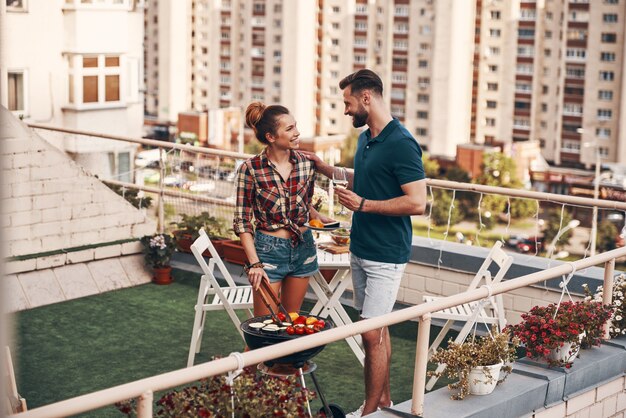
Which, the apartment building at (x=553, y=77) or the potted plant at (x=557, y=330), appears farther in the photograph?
the apartment building at (x=553, y=77)

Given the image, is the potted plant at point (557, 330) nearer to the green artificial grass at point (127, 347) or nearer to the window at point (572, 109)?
the green artificial grass at point (127, 347)

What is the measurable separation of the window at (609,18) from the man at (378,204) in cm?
11576

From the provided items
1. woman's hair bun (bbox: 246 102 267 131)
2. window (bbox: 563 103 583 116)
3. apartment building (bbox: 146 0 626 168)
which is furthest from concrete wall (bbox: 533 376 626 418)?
window (bbox: 563 103 583 116)

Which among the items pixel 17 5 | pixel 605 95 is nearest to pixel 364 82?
pixel 17 5

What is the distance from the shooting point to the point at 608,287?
5.86 m

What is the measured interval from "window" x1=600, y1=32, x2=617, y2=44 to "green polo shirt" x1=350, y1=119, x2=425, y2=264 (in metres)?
116

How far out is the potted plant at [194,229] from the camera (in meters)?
9.64

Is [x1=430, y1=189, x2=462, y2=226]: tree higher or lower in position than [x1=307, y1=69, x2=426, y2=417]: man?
lower

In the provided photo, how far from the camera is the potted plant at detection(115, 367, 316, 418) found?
3840mm

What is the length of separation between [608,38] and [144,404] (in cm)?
11877

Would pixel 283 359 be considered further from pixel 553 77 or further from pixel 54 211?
pixel 553 77

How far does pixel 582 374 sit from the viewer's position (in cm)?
553

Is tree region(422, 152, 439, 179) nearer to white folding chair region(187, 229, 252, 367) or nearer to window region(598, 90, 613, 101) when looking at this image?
window region(598, 90, 613, 101)

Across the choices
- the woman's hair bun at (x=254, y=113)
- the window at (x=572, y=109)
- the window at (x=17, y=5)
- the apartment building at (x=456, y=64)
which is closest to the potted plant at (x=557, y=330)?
the woman's hair bun at (x=254, y=113)
